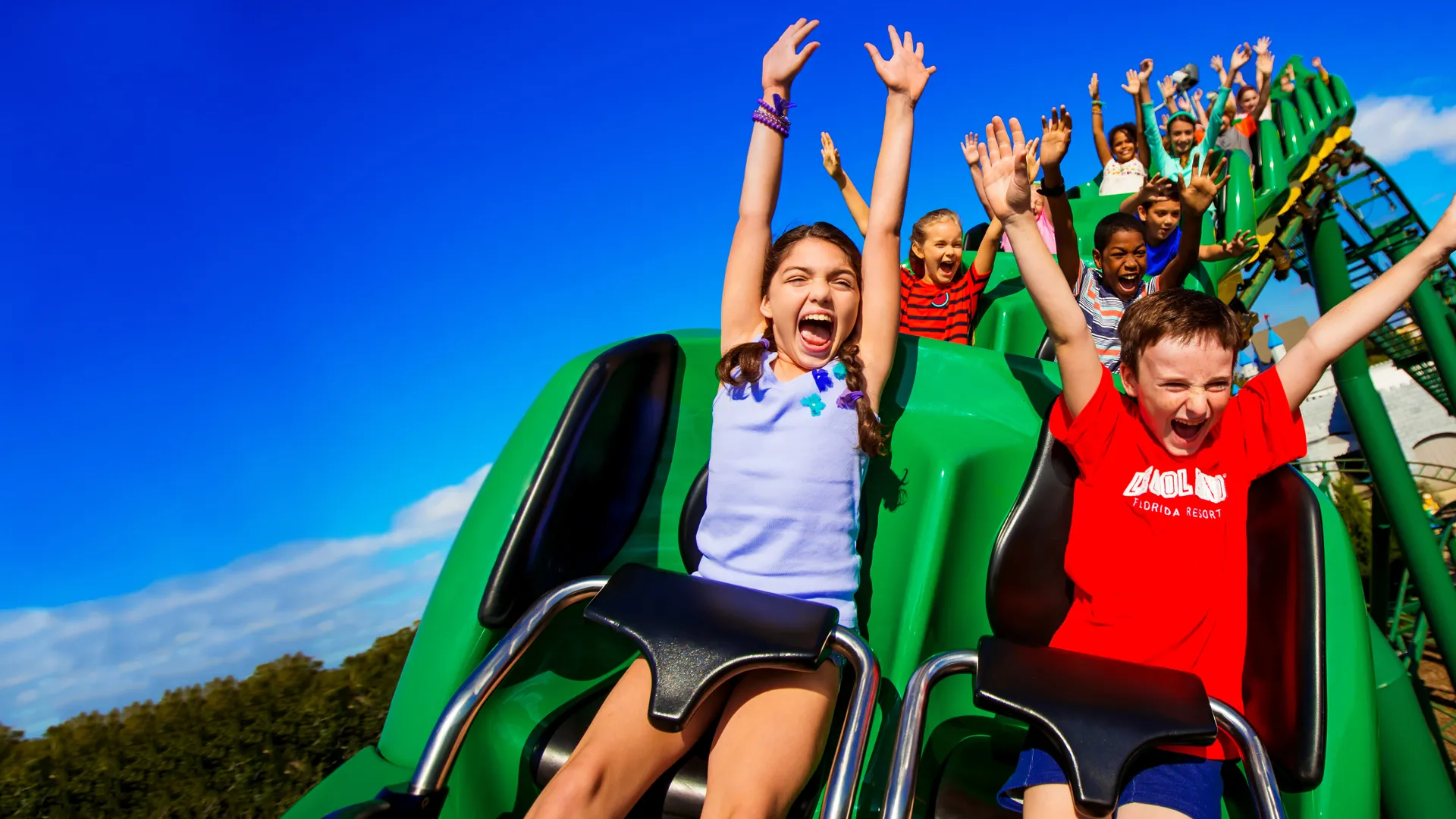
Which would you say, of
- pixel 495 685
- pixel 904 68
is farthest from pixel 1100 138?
pixel 495 685

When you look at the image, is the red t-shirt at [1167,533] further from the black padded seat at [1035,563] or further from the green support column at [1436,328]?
the green support column at [1436,328]

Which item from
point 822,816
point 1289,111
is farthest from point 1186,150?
point 822,816

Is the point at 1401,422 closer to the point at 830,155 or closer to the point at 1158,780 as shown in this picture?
the point at 830,155

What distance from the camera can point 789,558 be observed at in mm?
1312

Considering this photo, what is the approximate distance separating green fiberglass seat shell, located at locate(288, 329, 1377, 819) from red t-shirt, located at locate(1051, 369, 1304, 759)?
0.13 meters

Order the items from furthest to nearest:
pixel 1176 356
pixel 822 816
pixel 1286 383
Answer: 1. pixel 1286 383
2. pixel 1176 356
3. pixel 822 816

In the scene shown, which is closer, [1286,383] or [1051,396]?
[1286,383]

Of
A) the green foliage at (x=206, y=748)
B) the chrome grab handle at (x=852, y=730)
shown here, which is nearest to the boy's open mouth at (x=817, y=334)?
the chrome grab handle at (x=852, y=730)

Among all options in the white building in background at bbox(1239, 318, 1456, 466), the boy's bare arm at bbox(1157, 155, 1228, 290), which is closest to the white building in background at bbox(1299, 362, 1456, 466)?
the white building in background at bbox(1239, 318, 1456, 466)

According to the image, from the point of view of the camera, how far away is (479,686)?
116cm

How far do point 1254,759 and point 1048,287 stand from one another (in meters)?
0.73

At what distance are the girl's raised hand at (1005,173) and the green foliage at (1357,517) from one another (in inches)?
303

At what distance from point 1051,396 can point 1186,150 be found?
10.7 feet

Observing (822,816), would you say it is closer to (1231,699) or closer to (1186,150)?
(1231,699)
